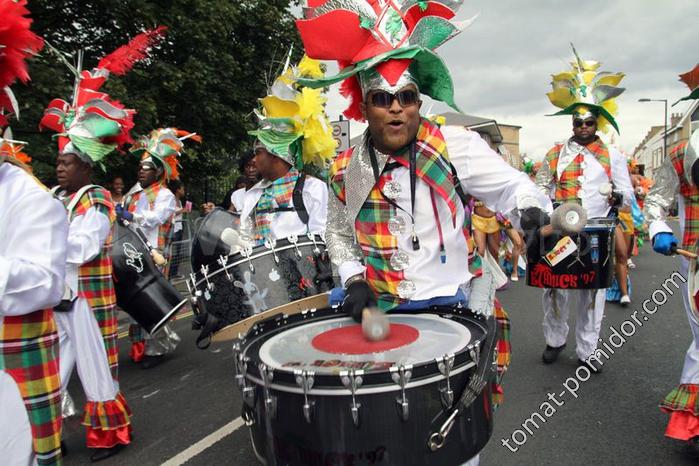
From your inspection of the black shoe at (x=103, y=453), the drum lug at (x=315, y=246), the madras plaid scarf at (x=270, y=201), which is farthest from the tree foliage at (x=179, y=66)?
the black shoe at (x=103, y=453)

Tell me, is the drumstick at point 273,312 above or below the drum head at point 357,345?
below

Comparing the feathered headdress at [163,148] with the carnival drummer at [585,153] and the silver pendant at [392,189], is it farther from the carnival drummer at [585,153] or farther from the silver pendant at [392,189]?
the silver pendant at [392,189]

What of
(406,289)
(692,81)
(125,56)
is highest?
(125,56)

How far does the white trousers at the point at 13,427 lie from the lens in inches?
77.5

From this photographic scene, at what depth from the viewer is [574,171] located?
571 centimetres

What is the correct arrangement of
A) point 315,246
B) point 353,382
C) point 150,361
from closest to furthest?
point 353,382 < point 315,246 < point 150,361

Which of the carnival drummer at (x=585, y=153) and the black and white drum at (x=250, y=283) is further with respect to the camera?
the carnival drummer at (x=585, y=153)

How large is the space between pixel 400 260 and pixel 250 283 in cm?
144

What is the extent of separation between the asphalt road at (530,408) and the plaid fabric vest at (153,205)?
161 centimetres

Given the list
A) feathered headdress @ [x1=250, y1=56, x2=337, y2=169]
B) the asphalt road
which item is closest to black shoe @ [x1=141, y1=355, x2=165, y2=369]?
the asphalt road

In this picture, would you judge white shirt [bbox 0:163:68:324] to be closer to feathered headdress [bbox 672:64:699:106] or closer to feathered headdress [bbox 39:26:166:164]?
feathered headdress [bbox 39:26:166:164]

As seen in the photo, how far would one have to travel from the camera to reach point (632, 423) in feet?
12.8

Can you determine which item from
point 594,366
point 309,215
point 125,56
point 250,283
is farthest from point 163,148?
point 594,366

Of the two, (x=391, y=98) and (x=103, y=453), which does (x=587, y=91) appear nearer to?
(x=391, y=98)
